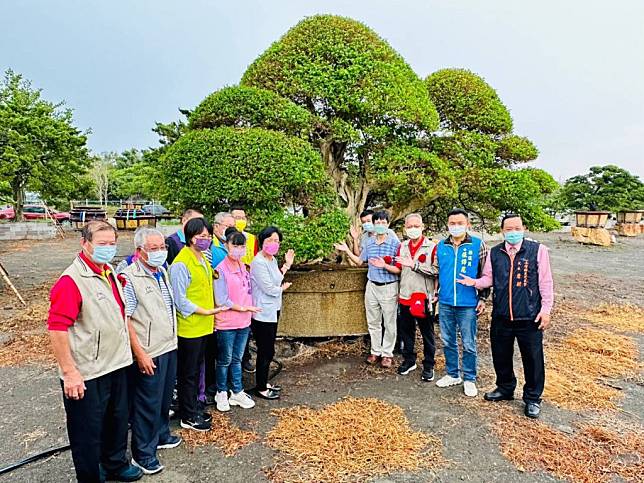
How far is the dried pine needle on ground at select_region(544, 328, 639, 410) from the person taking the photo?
400 cm

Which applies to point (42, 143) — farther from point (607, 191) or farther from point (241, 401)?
point (607, 191)

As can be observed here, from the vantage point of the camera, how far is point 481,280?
392cm

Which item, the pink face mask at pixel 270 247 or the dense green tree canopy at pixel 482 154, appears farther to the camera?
the dense green tree canopy at pixel 482 154

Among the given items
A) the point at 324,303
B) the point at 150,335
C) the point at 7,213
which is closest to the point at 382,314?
the point at 324,303

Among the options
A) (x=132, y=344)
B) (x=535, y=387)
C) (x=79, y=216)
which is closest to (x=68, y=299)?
(x=132, y=344)

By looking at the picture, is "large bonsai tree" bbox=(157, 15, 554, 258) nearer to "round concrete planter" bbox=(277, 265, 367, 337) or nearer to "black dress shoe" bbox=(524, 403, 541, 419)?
"round concrete planter" bbox=(277, 265, 367, 337)

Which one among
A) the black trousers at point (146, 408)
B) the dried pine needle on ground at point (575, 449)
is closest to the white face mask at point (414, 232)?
the dried pine needle on ground at point (575, 449)

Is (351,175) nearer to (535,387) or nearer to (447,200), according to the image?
(447,200)

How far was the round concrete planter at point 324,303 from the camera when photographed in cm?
511

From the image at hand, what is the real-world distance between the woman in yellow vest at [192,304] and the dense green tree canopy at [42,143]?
467 inches

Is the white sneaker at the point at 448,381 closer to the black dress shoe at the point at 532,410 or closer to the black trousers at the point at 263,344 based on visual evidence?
the black dress shoe at the point at 532,410

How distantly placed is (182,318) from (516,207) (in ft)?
14.3

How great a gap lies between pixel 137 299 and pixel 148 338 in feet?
0.81

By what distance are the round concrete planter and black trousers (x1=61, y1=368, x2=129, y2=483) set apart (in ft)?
8.39
